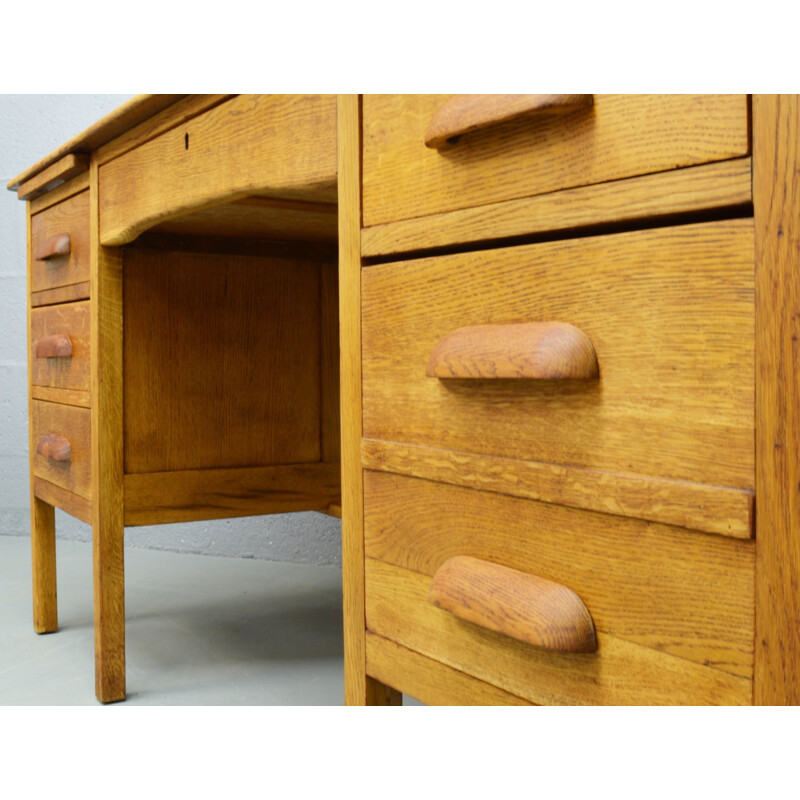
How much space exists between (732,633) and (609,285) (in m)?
0.23

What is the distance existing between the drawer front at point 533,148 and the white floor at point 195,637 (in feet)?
2.97

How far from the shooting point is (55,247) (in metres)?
1.62

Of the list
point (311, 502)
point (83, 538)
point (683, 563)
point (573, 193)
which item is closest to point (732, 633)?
point (683, 563)

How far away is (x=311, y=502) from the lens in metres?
1.68

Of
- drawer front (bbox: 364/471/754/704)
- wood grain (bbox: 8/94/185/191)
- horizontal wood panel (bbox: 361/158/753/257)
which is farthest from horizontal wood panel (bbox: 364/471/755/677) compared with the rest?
wood grain (bbox: 8/94/185/191)

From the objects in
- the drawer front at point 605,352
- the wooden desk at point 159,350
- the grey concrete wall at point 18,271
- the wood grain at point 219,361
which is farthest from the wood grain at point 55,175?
the grey concrete wall at point 18,271

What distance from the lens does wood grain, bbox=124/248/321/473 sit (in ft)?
4.99

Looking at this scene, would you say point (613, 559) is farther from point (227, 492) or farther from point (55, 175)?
point (55, 175)

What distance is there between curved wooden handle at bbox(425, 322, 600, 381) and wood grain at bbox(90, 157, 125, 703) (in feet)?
3.01

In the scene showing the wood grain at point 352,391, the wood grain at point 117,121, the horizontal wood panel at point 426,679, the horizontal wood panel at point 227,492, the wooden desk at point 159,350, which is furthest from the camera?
the horizontal wood panel at point 227,492

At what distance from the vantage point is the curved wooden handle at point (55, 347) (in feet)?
5.23

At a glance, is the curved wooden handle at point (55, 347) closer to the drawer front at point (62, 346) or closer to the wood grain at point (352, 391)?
the drawer front at point (62, 346)

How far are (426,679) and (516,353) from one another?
0.31 meters

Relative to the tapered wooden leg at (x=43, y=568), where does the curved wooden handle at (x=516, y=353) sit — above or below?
above
